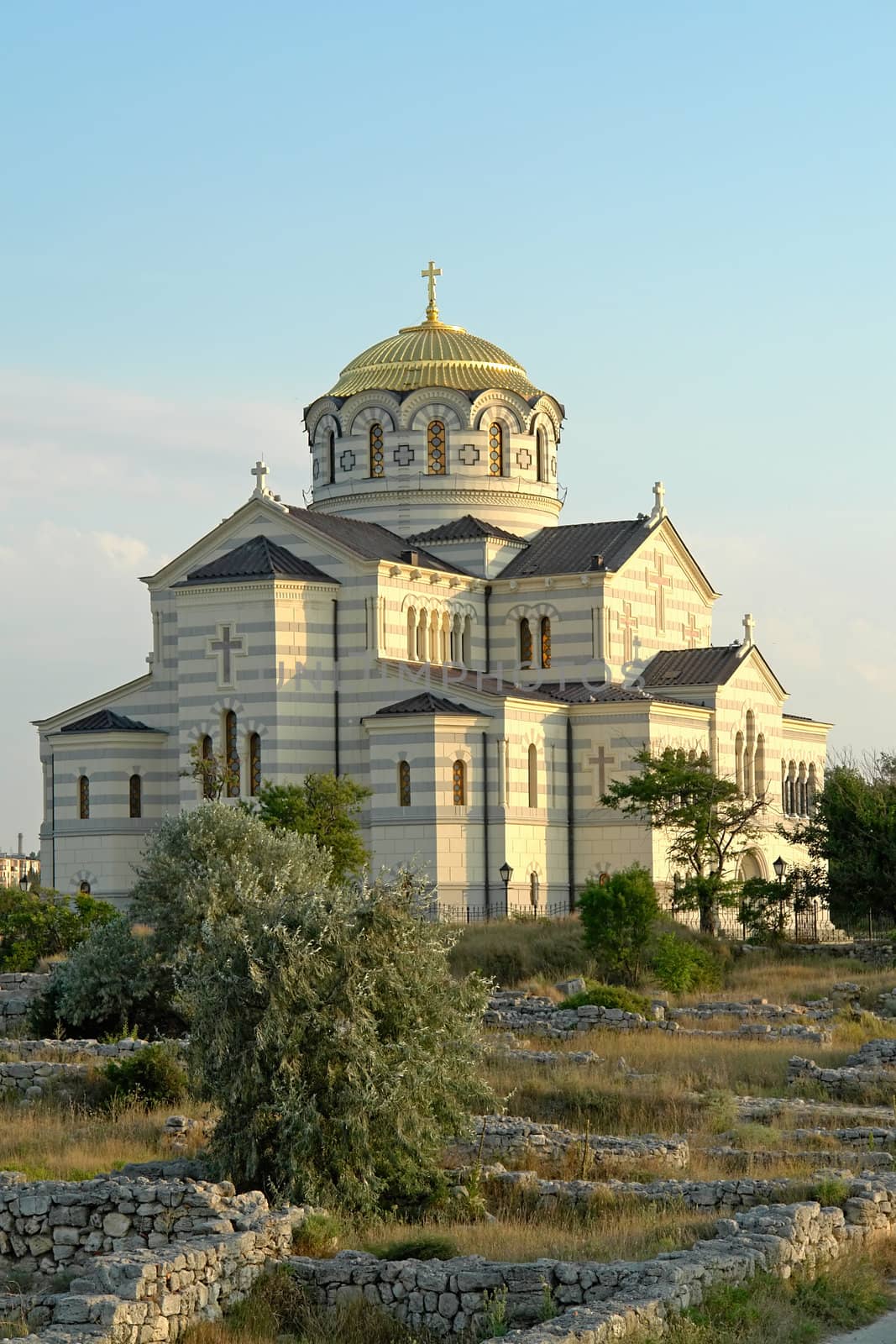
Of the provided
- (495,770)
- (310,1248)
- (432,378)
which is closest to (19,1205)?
(310,1248)

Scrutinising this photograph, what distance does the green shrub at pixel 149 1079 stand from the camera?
25.3 metres

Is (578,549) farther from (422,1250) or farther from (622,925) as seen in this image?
(422,1250)

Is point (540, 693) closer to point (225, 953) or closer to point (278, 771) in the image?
point (278, 771)

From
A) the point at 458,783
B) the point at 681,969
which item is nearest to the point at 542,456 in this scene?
the point at 458,783

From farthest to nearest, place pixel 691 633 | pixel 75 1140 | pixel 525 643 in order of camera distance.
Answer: pixel 691 633 < pixel 525 643 < pixel 75 1140

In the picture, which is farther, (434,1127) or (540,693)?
(540,693)

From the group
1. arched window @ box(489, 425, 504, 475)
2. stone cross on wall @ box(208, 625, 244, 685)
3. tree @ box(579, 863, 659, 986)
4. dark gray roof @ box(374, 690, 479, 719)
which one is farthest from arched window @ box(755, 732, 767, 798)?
tree @ box(579, 863, 659, 986)

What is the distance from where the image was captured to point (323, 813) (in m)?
47.1

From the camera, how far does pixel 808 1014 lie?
34969mm

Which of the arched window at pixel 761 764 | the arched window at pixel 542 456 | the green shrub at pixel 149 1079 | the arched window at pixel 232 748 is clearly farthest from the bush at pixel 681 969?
the arched window at pixel 542 456

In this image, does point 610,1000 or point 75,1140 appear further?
point 610,1000

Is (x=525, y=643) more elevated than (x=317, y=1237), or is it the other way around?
(x=525, y=643)

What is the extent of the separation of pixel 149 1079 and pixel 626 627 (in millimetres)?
34452

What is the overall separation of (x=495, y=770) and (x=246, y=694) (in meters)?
6.84
